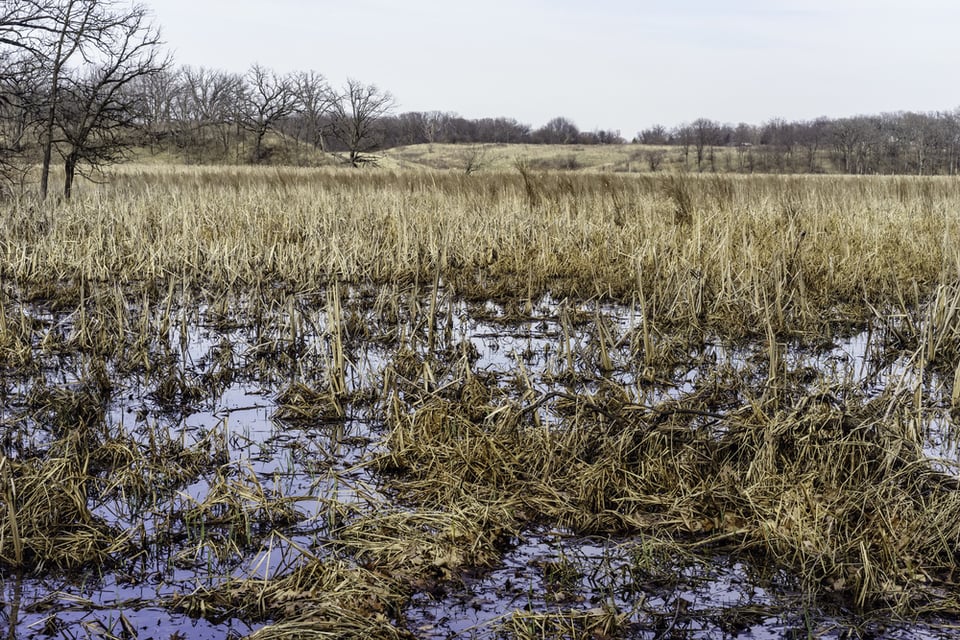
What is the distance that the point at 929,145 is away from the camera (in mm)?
70000

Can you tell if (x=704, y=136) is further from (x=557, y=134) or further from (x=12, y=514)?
(x=12, y=514)

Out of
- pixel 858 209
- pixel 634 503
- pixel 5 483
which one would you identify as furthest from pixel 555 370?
pixel 858 209

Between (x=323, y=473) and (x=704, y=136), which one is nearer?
(x=323, y=473)

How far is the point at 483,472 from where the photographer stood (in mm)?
3705

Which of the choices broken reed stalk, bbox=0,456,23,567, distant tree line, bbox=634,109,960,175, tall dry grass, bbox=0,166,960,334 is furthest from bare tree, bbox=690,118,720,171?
broken reed stalk, bbox=0,456,23,567

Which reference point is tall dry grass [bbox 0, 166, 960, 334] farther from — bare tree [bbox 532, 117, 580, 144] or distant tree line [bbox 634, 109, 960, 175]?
bare tree [bbox 532, 117, 580, 144]

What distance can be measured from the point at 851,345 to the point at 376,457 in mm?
4357

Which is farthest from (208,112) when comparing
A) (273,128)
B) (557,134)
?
(557,134)

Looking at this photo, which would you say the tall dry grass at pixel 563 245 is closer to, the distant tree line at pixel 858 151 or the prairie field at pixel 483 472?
the prairie field at pixel 483 472

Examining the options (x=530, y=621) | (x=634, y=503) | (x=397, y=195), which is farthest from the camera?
(x=397, y=195)

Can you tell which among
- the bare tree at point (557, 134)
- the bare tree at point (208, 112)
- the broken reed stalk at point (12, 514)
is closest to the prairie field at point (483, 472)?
the broken reed stalk at point (12, 514)

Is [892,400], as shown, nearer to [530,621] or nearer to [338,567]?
[530,621]

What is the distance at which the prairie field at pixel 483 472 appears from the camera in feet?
8.86

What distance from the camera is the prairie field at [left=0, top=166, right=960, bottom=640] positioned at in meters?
2.70
